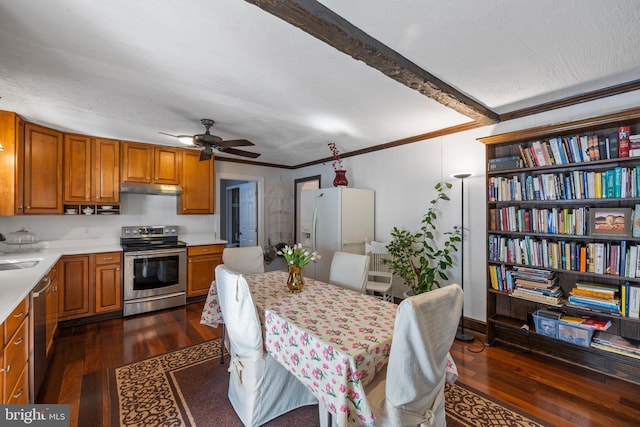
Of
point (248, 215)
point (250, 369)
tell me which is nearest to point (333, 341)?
point (250, 369)

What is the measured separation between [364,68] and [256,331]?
1836 mm

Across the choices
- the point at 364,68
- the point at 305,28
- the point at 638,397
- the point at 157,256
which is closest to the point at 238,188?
the point at 157,256

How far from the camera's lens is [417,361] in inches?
47.7

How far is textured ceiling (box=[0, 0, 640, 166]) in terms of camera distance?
1.42m

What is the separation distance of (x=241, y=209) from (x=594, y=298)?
5249 millimetres

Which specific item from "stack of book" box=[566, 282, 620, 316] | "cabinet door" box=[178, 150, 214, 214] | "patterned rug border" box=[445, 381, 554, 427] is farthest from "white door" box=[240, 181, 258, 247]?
"stack of book" box=[566, 282, 620, 316]

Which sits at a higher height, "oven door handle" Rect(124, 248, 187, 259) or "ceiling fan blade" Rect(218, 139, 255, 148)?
"ceiling fan blade" Rect(218, 139, 255, 148)

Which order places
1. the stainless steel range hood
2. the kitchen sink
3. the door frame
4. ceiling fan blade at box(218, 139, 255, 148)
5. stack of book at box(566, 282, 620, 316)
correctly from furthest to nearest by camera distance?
1. the door frame
2. the stainless steel range hood
3. ceiling fan blade at box(218, 139, 255, 148)
4. the kitchen sink
5. stack of book at box(566, 282, 620, 316)

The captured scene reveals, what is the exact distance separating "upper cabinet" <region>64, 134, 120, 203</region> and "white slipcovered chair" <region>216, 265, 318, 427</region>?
2.81 metres

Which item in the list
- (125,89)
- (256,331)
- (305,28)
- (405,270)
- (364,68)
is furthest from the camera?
(405,270)

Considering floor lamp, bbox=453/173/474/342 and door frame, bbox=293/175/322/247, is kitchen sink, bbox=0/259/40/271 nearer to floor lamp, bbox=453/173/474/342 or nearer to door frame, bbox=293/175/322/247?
door frame, bbox=293/175/322/247

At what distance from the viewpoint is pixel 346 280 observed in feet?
8.34

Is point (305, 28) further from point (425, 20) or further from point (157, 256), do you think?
point (157, 256)

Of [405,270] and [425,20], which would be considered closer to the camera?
[425,20]
